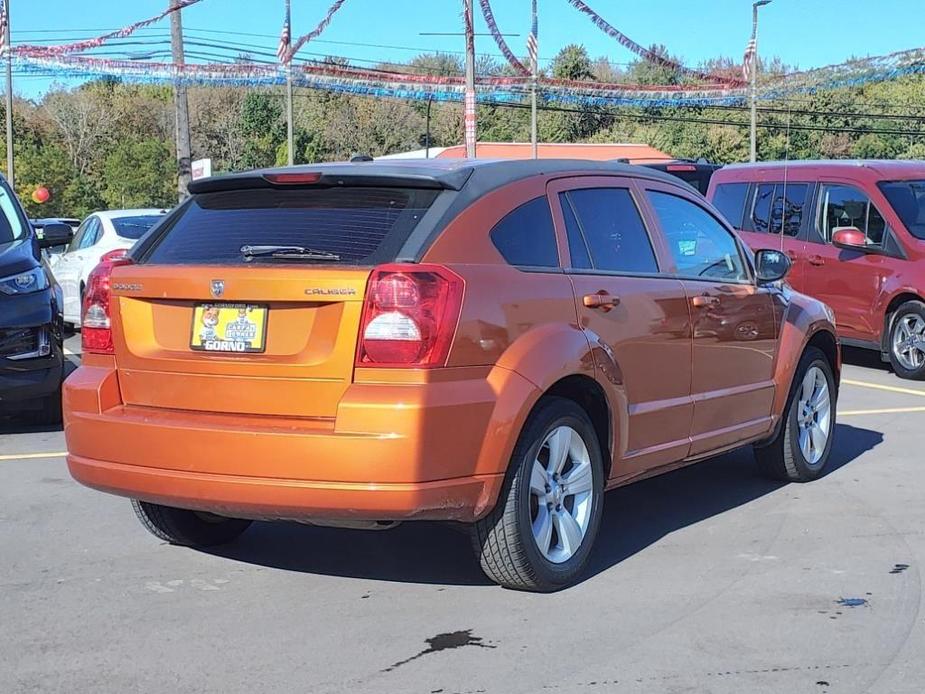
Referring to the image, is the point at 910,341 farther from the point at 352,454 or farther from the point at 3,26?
the point at 3,26

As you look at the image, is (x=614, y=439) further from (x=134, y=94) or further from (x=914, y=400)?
(x=134, y=94)

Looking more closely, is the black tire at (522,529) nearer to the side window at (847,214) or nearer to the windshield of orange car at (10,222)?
the windshield of orange car at (10,222)

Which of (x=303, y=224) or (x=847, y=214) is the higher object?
(x=303, y=224)

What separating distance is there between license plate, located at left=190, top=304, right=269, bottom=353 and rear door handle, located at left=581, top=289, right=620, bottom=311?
4.42 feet

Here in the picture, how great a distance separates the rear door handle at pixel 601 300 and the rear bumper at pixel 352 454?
0.65 m

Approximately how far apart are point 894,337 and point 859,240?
1015 mm

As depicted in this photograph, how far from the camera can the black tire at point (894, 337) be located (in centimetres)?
1090

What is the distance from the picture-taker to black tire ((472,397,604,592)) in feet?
14.0

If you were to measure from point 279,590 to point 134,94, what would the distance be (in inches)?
2576

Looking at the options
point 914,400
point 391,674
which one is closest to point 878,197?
point 914,400

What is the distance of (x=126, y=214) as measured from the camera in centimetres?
1397

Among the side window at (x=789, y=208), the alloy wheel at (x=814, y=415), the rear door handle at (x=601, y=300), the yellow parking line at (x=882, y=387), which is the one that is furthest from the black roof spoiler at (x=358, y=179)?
the side window at (x=789, y=208)

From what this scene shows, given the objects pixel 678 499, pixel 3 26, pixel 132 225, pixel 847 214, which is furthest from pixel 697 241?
pixel 3 26

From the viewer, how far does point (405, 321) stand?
3.97 metres
